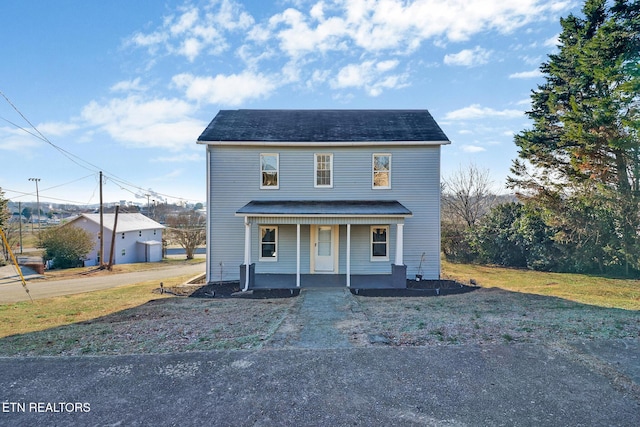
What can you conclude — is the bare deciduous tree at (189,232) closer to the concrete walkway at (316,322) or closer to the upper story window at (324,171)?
the upper story window at (324,171)

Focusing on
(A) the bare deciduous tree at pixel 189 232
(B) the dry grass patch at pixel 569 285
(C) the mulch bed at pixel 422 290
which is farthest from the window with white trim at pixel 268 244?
(A) the bare deciduous tree at pixel 189 232

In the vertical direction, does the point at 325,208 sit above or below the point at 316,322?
above

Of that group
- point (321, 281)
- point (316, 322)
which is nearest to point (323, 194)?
point (321, 281)

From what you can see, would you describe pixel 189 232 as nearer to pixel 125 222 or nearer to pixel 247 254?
pixel 125 222

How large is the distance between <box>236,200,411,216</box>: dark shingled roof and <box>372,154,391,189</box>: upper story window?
81cm

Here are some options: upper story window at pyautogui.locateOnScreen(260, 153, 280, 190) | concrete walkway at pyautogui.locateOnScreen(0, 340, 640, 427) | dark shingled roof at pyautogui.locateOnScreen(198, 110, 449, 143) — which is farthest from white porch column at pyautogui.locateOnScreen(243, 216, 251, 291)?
concrete walkway at pyautogui.locateOnScreen(0, 340, 640, 427)

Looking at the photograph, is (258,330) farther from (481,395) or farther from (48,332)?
(48,332)

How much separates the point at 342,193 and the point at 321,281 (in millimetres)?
3907

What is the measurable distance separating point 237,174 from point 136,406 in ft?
35.1

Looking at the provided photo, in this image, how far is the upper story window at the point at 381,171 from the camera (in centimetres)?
1396

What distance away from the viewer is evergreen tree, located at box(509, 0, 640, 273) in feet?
44.5

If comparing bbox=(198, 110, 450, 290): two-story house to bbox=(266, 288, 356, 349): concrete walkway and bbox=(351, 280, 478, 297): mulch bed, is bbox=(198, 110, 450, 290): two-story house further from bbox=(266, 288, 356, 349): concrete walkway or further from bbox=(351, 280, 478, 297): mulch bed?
bbox=(266, 288, 356, 349): concrete walkway

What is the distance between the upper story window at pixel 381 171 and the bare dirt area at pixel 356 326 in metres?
5.91

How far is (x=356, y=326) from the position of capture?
693cm
